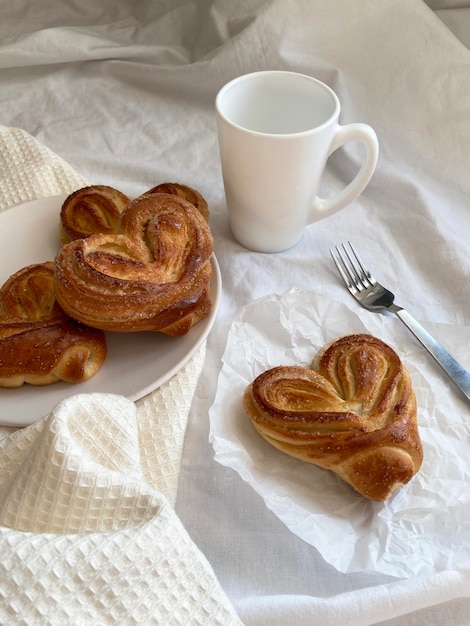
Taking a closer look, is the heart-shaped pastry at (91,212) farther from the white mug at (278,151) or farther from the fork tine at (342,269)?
the fork tine at (342,269)

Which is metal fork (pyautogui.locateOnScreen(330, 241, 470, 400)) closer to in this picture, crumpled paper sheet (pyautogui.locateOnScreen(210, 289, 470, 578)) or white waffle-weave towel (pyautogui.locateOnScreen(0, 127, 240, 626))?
crumpled paper sheet (pyautogui.locateOnScreen(210, 289, 470, 578))

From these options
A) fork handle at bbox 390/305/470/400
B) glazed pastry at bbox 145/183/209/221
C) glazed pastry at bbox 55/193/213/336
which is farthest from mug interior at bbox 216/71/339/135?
fork handle at bbox 390/305/470/400

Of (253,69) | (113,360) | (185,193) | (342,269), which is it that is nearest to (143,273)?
(113,360)

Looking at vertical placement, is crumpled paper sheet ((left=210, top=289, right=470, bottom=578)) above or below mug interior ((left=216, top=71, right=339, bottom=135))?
below

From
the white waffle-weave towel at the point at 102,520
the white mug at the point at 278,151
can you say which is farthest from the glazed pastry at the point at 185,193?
the white waffle-weave towel at the point at 102,520

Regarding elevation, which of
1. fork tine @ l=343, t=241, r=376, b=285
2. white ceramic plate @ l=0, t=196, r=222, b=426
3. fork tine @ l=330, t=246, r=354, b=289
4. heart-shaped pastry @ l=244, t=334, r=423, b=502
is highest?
heart-shaped pastry @ l=244, t=334, r=423, b=502

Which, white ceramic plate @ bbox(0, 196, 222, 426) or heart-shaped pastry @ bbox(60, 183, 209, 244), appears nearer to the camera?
white ceramic plate @ bbox(0, 196, 222, 426)

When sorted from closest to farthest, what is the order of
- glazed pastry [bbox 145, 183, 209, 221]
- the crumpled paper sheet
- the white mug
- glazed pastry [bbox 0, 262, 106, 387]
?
the crumpled paper sheet
glazed pastry [bbox 0, 262, 106, 387]
the white mug
glazed pastry [bbox 145, 183, 209, 221]

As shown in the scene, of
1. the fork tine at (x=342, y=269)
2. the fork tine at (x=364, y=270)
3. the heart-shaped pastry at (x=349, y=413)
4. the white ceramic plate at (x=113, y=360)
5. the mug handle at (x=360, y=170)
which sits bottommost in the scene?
the white ceramic plate at (x=113, y=360)
